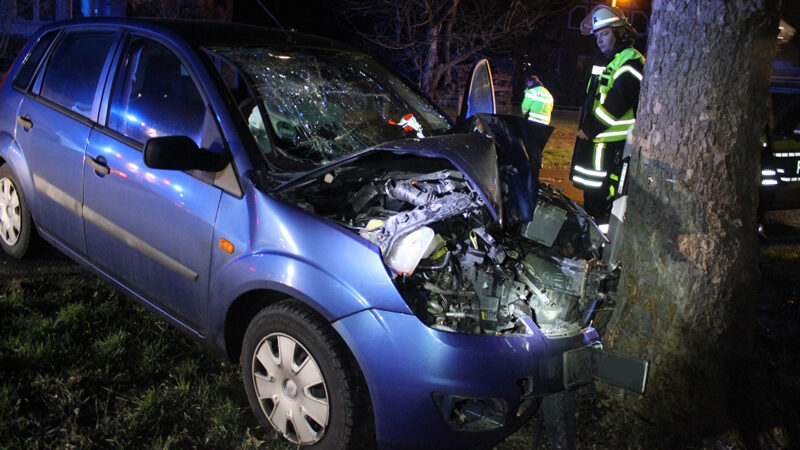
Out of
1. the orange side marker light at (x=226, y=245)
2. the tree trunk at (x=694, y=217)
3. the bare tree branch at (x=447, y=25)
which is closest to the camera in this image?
the tree trunk at (x=694, y=217)

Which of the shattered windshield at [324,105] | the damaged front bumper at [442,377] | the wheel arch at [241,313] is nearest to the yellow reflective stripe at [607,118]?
the shattered windshield at [324,105]

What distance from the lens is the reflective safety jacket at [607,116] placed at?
4.61 m

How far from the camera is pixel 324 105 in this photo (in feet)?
11.6

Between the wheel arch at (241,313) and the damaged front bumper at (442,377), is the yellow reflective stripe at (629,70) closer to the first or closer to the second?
the damaged front bumper at (442,377)

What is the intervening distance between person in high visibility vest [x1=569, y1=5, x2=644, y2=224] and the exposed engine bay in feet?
5.59

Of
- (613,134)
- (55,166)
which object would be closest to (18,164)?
(55,166)

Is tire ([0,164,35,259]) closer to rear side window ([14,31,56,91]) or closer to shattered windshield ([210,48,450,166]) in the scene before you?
rear side window ([14,31,56,91])

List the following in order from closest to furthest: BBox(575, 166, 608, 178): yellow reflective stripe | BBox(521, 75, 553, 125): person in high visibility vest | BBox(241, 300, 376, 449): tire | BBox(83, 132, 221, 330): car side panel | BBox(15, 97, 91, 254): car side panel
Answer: BBox(241, 300, 376, 449): tire → BBox(83, 132, 221, 330): car side panel → BBox(15, 97, 91, 254): car side panel → BBox(575, 166, 608, 178): yellow reflective stripe → BBox(521, 75, 553, 125): person in high visibility vest

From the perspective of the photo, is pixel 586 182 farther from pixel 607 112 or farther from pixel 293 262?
pixel 293 262

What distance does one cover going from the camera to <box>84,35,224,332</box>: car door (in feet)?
9.46

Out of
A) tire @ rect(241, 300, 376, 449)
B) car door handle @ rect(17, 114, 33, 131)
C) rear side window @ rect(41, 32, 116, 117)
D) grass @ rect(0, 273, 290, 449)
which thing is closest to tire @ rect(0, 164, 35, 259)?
car door handle @ rect(17, 114, 33, 131)

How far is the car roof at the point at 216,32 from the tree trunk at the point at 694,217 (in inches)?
76.6

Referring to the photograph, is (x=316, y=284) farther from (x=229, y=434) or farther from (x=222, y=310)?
(x=229, y=434)

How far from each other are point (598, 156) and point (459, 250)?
8.24ft
